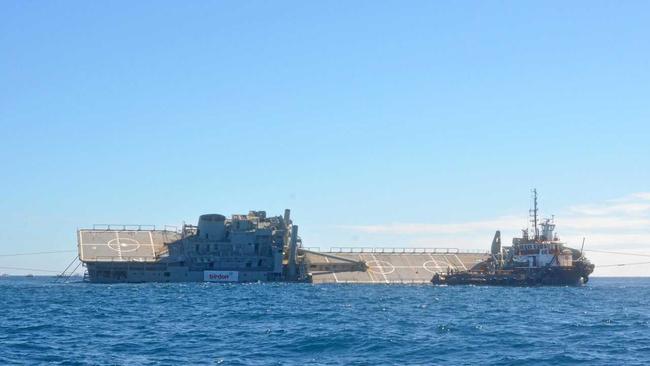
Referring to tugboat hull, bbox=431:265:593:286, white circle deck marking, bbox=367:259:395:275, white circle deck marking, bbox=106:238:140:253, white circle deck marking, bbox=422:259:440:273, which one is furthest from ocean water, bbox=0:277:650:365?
white circle deck marking, bbox=422:259:440:273

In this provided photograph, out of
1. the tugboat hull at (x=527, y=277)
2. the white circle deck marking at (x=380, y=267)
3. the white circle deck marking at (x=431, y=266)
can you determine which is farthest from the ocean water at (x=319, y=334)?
the white circle deck marking at (x=431, y=266)

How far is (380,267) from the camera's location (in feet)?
457

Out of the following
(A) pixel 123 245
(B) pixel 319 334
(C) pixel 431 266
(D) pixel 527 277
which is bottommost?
(B) pixel 319 334

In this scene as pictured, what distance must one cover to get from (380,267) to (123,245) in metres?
43.2

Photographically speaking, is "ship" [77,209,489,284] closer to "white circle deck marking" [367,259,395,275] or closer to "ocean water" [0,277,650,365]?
"white circle deck marking" [367,259,395,275]

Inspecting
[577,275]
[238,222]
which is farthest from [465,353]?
[238,222]

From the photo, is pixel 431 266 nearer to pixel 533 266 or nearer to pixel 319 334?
pixel 533 266

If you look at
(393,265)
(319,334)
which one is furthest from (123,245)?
Result: (319,334)

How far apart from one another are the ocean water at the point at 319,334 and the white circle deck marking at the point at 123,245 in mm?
59364

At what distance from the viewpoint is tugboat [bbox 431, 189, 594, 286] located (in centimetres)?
12431

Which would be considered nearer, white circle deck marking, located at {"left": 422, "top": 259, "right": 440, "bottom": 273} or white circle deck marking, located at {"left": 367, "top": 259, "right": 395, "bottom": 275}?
white circle deck marking, located at {"left": 367, "top": 259, "right": 395, "bottom": 275}

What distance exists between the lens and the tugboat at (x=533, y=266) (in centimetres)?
12431

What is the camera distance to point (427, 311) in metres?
64.7

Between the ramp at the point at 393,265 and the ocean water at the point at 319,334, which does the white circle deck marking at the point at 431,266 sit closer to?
the ramp at the point at 393,265
